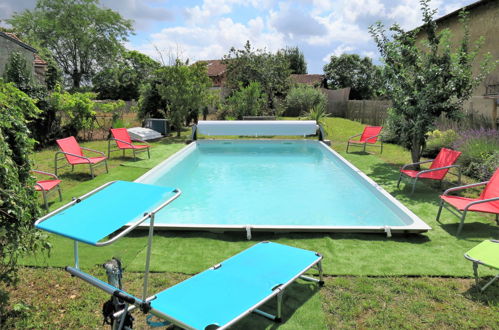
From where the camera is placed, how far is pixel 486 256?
3.37 m

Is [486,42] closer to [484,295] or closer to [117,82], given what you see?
[484,295]

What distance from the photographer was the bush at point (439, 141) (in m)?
10.3

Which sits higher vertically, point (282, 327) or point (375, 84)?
point (375, 84)

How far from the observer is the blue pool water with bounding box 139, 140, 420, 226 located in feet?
20.2

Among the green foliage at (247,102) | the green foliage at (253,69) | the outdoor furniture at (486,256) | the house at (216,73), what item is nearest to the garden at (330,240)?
the outdoor furniture at (486,256)

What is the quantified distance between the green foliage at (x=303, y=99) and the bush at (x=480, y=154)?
16027 mm

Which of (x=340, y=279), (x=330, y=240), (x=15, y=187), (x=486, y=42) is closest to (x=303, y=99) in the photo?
(x=486, y=42)

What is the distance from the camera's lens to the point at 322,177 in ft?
30.4

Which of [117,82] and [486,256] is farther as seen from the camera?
[117,82]

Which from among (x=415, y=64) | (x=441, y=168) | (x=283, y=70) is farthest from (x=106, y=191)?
(x=283, y=70)

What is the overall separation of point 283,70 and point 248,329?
22290mm

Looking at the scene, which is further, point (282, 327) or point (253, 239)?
point (253, 239)

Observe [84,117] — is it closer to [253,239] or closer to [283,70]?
[253,239]

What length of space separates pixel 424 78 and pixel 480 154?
2.18m
